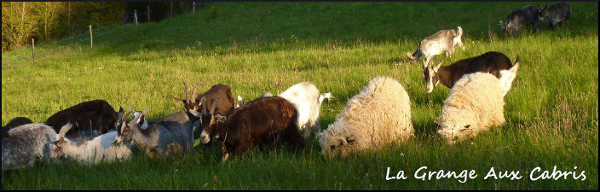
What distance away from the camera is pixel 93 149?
7.50 metres

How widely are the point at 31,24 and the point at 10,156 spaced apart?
3425 cm

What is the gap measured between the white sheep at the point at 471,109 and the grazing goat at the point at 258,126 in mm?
1872

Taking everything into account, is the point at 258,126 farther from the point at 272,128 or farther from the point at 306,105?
the point at 306,105

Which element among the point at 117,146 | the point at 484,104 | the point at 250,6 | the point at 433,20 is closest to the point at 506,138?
the point at 484,104

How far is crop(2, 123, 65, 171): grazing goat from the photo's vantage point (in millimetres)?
6906

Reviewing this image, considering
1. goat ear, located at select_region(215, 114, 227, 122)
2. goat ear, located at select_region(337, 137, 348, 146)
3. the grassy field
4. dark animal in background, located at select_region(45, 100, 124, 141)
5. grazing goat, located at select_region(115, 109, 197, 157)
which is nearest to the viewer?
the grassy field

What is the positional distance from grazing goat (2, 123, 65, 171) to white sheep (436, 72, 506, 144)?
16.1 feet

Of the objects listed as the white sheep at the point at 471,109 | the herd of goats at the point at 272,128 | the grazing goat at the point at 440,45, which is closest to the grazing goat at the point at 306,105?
the herd of goats at the point at 272,128

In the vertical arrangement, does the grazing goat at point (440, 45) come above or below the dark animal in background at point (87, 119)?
above

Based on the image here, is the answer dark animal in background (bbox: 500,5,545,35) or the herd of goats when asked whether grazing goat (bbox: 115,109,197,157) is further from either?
dark animal in background (bbox: 500,5,545,35)

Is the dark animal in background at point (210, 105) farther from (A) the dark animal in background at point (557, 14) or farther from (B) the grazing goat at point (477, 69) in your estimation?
(A) the dark animal in background at point (557, 14)

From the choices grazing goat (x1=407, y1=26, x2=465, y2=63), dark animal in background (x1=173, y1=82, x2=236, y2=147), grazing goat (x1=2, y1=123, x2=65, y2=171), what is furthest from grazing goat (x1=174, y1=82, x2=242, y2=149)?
grazing goat (x1=407, y1=26, x2=465, y2=63)

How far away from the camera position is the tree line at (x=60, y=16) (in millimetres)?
36516

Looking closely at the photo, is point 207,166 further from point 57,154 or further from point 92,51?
point 92,51
